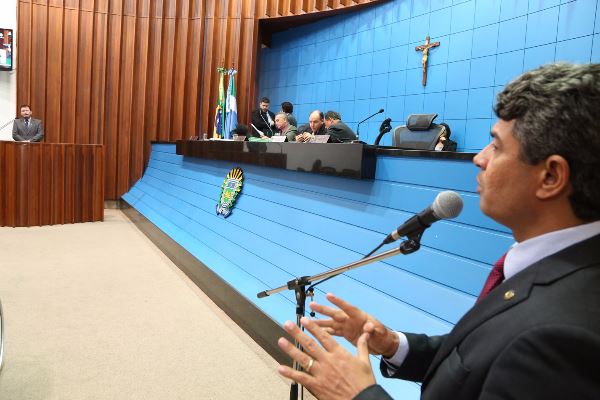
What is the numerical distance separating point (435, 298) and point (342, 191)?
88cm

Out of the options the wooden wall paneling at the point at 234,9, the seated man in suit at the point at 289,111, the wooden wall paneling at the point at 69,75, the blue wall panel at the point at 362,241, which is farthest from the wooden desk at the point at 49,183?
the wooden wall paneling at the point at 234,9

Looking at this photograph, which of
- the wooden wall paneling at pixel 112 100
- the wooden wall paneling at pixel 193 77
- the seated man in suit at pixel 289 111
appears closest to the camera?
the seated man in suit at pixel 289 111

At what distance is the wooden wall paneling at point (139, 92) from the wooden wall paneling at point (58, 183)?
2.21m

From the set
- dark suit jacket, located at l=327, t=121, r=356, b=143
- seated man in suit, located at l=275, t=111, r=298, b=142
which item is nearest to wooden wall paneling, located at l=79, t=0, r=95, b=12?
seated man in suit, located at l=275, t=111, r=298, b=142

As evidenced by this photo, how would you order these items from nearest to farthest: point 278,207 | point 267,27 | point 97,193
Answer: point 278,207 → point 97,193 → point 267,27

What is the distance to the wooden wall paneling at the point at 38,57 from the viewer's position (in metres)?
7.73

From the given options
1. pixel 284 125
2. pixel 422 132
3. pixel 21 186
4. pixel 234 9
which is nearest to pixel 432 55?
pixel 422 132

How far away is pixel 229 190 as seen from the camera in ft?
13.2

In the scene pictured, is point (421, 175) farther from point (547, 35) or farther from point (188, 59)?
point (188, 59)

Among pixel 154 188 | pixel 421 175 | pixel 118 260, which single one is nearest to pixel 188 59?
pixel 154 188

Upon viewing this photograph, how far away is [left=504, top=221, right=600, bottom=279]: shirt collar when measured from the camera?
28.7 inches

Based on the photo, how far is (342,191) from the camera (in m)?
2.52

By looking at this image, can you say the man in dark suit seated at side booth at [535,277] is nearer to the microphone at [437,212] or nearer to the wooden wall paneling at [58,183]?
the microphone at [437,212]

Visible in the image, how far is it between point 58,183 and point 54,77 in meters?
2.62
